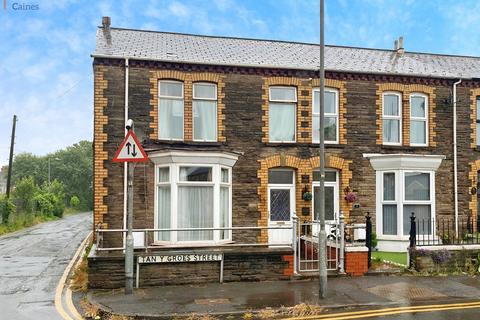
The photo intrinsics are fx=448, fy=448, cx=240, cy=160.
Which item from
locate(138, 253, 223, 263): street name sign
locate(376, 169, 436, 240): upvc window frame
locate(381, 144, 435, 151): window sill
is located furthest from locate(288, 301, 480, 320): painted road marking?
locate(381, 144, 435, 151): window sill

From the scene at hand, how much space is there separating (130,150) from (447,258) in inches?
354

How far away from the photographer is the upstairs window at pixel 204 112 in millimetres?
15109

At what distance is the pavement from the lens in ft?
28.3

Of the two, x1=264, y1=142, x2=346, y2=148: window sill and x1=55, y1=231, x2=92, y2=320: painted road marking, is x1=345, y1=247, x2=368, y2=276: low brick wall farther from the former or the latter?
x1=55, y1=231, x2=92, y2=320: painted road marking

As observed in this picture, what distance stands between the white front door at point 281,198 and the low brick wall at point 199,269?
411cm

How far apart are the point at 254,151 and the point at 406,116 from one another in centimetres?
591

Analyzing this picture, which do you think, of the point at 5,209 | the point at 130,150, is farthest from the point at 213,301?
the point at 5,209

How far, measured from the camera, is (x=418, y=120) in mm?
16688

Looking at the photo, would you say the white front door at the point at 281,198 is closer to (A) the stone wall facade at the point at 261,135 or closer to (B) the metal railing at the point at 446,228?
(A) the stone wall facade at the point at 261,135

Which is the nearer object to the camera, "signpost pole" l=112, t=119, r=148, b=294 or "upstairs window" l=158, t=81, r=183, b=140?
"signpost pole" l=112, t=119, r=148, b=294

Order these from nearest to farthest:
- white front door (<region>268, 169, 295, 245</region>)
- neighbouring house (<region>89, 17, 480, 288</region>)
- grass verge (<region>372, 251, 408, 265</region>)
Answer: grass verge (<region>372, 251, 408, 265</region>), neighbouring house (<region>89, 17, 480, 288</region>), white front door (<region>268, 169, 295, 245</region>)

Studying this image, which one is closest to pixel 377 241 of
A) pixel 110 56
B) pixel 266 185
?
pixel 266 185

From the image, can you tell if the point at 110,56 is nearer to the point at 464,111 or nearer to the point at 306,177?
the point at 306,177

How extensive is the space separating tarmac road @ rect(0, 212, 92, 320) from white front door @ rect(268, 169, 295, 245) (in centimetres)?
707
